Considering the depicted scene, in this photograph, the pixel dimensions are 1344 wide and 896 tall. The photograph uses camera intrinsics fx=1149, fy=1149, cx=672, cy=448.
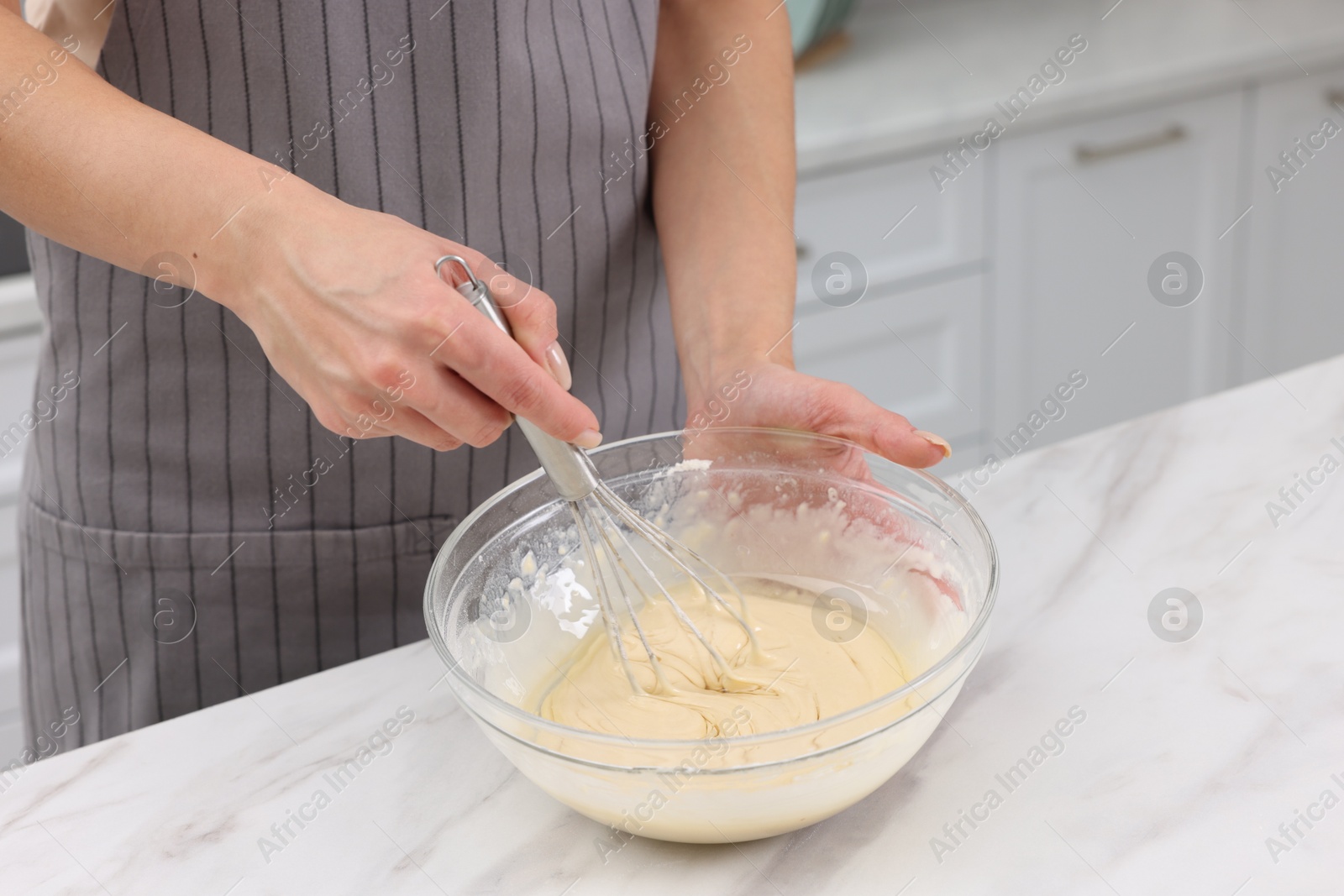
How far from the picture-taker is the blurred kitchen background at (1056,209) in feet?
5.07

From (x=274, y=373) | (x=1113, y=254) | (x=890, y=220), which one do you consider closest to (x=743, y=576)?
(x=274, y=373)

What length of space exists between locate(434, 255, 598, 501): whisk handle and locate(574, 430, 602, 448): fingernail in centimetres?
1

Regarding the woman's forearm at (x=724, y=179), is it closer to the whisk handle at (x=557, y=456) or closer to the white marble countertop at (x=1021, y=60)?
the whisk handle at (x=557, y=456)

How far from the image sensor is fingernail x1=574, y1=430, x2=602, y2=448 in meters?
0.53

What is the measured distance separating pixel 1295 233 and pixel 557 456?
173 centimetres

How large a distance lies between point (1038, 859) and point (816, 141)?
3.67 feet

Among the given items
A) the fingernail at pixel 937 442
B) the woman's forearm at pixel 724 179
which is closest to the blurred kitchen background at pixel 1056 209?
the woman's forearm at pixel 724 179

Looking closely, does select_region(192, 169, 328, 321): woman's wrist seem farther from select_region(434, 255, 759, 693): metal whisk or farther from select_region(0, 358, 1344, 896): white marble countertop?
select_region(0, 358, 1344, 896): white marble countertop

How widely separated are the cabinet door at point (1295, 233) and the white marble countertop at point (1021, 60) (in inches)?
2.3

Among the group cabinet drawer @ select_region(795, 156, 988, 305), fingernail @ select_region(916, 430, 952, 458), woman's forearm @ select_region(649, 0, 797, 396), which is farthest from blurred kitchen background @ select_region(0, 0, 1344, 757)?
fingernail @ select_region(916, 430, 952, 458)

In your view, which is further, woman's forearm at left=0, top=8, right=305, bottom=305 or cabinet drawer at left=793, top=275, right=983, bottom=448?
cabinet drawer at left=793, top=275, right=983, bottom=448

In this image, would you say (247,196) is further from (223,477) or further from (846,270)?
(846,270)

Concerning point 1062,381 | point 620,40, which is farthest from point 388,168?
point 1062,381

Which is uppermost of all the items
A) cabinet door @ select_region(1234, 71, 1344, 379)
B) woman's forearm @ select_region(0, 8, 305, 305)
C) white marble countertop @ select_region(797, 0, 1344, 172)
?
woman's forearm @ select_region(0, 8, 305, 305)
